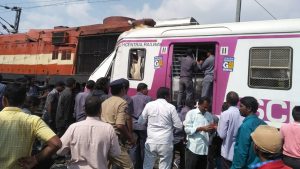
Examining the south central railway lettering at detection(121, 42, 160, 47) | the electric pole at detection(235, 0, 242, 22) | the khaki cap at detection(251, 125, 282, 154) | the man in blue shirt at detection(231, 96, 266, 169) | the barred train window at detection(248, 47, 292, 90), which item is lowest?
the man in blue shirt at detection(231, 96, 266, 169)

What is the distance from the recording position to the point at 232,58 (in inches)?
299

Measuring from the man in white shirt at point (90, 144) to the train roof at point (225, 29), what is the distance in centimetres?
445

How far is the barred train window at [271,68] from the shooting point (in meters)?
6.91

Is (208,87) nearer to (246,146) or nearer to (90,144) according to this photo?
(246,146)

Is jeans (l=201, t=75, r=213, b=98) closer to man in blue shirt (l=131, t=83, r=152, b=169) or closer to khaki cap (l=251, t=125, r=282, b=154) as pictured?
man in blue shirt (l=131, t=83, r=152, b=169)

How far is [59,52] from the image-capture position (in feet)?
49.4

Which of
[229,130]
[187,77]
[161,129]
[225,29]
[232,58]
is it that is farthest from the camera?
[187,77]

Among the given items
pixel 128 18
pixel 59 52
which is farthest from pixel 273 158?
pixel 59 52

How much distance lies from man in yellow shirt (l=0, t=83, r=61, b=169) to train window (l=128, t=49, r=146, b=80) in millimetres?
5871

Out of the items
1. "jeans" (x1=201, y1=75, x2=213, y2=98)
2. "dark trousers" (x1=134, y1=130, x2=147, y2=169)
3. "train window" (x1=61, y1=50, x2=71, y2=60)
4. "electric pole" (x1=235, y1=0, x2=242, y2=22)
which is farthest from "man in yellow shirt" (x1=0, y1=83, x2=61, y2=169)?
"electric pole" (x1=235, y1=0, x2=242, y2=22)

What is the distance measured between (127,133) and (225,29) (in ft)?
11.9

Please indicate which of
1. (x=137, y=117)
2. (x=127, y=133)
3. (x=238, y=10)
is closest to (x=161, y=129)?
(x=137, y=117)

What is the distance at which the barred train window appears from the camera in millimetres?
6914

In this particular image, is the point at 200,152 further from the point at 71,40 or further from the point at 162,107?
the point at 71,40
